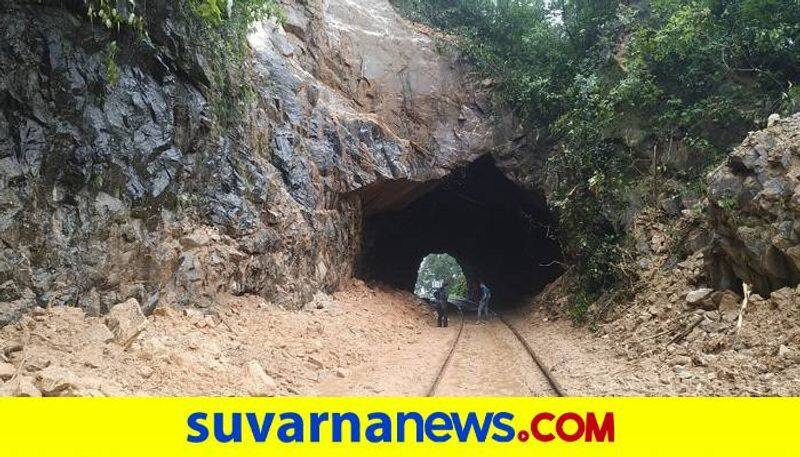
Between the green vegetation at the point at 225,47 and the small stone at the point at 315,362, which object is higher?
the green vegetation at the point at 225,47

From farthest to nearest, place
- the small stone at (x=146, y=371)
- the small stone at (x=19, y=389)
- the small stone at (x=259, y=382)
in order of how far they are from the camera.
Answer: the small stone at (x=259, y=382) → the small stone at (x=146, y=371) → the small stone at (x=19, y=389)

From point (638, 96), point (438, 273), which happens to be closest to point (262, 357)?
point (638, 96)

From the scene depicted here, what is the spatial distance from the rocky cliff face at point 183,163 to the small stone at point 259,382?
1.74 meters

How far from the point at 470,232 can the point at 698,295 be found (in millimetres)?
16662

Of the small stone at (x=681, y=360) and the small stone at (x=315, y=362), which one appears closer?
the small stone at (x=681, y=360)

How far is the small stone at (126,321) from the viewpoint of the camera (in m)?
6.06

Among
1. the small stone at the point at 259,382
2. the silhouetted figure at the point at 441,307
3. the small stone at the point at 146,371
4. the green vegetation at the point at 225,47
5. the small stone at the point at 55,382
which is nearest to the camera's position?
the small stone at the point at 55,382

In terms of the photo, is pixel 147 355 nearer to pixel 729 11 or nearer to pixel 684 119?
pixel 684 119

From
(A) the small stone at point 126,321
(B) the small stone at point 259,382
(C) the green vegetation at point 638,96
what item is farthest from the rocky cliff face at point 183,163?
(C) the green vegetation at point 638,96

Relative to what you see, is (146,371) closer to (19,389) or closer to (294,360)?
(19,389)

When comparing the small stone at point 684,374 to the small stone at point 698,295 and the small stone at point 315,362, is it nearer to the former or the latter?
the small stone at point 698,295

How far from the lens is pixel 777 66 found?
1023cm

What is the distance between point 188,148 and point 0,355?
4.32 metres

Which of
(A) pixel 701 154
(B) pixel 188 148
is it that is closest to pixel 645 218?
(A) pixel 701 154
